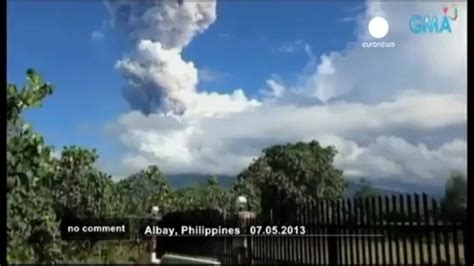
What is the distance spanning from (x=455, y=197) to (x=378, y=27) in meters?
0.74

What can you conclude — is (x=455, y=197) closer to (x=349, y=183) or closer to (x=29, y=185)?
(x=349, y=183)

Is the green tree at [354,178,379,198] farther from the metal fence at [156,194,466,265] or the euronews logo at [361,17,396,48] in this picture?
the euronews logo at [361,17,396,48]

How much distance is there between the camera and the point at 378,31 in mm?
2707

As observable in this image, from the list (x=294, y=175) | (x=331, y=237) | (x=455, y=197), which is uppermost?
(x=294, y=175)

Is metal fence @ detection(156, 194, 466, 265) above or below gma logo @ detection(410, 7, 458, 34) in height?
below

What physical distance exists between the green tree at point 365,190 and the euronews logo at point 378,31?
1.78 feet

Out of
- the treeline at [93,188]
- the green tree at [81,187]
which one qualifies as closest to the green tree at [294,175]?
the treeline at [93,188]

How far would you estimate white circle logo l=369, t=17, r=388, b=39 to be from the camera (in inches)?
107

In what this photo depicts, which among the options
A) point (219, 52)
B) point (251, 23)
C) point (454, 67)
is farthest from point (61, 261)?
point (454, 67)

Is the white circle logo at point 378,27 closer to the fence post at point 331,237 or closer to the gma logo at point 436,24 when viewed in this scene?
the gma logo at point 436,24

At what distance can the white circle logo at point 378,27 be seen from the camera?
2.71 metres

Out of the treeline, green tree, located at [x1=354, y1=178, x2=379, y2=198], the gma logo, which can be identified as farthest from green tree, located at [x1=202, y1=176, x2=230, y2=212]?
the gma logo

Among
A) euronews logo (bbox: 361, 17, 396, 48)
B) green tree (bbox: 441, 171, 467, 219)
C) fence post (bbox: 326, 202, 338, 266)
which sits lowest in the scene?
fence post (bbox: 326, 202, 338, 266)

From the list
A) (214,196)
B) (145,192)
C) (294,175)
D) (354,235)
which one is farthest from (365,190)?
(145,192)
